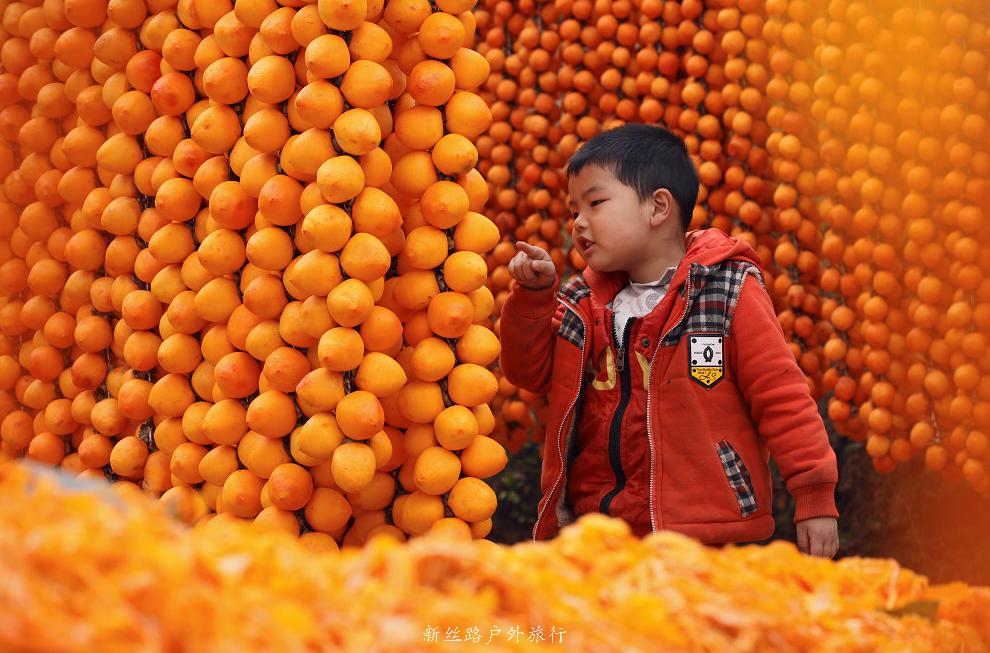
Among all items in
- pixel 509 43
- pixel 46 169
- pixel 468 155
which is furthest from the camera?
pixel 509 43

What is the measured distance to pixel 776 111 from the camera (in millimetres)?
2791

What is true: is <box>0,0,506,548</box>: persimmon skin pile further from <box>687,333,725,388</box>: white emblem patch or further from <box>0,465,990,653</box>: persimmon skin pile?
<box>0,465,990,653</box>: persimmon skin pile

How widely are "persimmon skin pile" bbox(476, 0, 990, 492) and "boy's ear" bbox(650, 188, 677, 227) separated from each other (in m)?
0.74

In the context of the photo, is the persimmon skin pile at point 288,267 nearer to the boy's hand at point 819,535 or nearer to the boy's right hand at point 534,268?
the boy's right hand at point 534,268

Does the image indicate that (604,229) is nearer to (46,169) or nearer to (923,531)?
(46,169)

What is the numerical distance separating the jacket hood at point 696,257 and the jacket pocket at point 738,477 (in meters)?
0.36

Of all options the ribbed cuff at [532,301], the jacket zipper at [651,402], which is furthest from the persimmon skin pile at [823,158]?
the ribbed cuff at [532,301]

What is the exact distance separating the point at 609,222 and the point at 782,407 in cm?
55

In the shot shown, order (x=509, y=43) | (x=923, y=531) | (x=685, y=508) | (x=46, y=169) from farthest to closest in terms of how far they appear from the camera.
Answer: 1. (x=923, y=531)
2. (x=509, y=43)
3. (x=46, y=169)
4. (x=685, y=508)

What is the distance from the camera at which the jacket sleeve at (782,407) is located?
6.25ft

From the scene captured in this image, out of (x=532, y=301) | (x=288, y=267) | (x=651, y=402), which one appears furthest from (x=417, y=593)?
(x=532, y=301)

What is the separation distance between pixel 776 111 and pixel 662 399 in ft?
3.94

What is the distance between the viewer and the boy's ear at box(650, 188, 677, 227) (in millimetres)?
2191

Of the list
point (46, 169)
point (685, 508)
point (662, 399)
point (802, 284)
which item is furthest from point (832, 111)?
point (46, 169)
